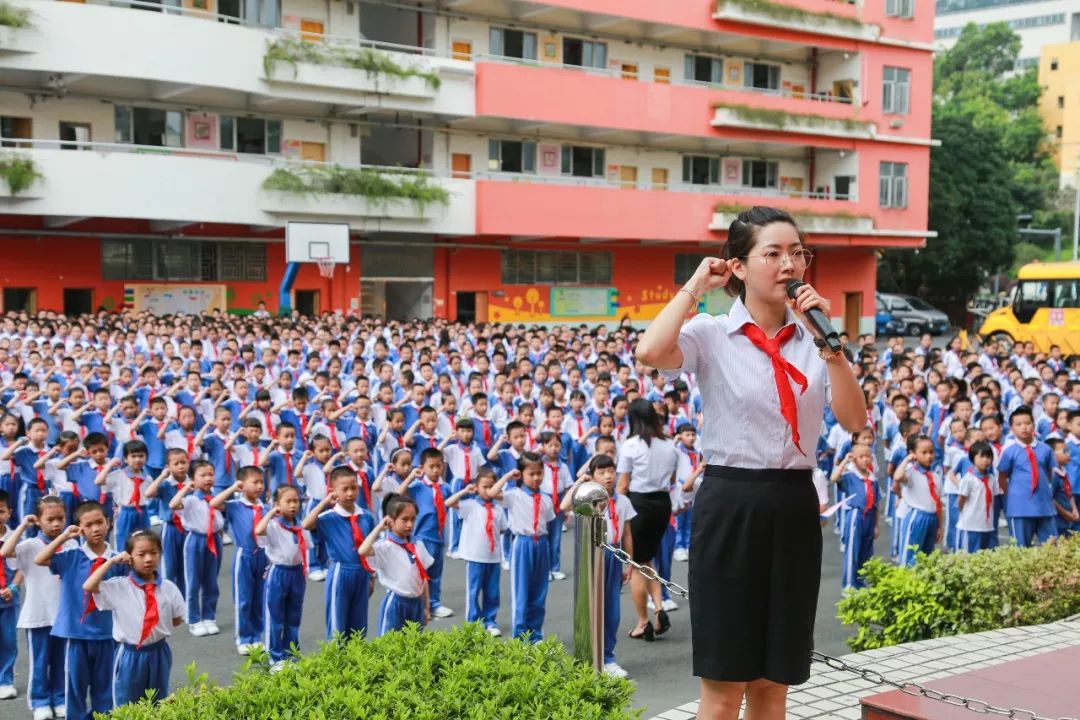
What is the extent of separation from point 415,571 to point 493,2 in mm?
21531

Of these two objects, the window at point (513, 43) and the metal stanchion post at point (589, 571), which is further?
the window at point (513, 43)

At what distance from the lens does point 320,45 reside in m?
23.8

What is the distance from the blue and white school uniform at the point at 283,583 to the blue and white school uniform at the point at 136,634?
132 cm

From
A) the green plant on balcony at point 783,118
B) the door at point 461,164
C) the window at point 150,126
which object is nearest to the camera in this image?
the window at point 150,126

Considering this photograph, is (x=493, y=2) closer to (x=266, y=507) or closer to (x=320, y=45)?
(x=320, y=45)

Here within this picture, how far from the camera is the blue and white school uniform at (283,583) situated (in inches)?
307

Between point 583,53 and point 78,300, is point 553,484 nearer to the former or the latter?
point 78,300

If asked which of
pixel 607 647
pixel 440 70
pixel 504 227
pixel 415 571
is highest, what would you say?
pixel 440 70

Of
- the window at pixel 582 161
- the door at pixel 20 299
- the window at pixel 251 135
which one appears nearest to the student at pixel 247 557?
the door at pixel 20 299

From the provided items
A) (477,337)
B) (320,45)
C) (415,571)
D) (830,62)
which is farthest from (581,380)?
(830,62)

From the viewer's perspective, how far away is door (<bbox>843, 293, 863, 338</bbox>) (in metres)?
35.3

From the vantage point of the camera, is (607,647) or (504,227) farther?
(504,227)

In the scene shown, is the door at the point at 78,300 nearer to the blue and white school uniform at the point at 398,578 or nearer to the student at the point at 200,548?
the student at the point at 200,548

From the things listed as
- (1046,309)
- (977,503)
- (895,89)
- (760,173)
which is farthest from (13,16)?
(895,89)
